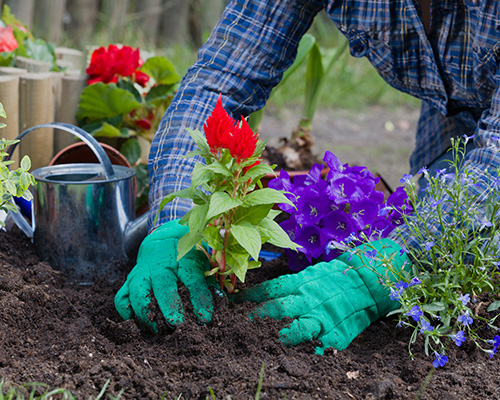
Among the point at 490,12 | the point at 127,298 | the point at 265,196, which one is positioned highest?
the point at 490,12

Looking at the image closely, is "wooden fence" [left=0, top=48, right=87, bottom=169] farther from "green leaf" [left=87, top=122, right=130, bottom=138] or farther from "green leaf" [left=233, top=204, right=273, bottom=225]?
"green leaf" [left=233, top=204, right=273, bottom=225]

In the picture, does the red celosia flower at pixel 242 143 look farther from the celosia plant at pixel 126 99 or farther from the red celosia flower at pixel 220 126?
the celosia plant at pixel 126 99

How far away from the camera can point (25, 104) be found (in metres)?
2.03

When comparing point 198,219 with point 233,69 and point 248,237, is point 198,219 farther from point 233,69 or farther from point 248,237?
point 233,69

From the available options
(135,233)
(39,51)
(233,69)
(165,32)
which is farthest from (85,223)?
(165,32)

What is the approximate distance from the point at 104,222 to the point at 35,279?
9.6 inches

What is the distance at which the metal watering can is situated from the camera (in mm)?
1566

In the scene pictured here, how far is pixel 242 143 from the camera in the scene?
3.49ft

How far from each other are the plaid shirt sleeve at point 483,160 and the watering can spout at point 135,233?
69 cm

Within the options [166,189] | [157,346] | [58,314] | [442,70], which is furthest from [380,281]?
[442,70]

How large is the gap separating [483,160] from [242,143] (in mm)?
652

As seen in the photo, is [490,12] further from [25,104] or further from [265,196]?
[25,104]

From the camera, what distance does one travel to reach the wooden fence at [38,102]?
1939 millimetres

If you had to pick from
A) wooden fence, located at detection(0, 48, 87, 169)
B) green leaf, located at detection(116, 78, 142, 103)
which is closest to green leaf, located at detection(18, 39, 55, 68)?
wooden fence, located at detection(0, 48, 87, 169)
